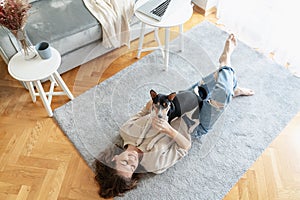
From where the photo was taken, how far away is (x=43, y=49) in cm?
160

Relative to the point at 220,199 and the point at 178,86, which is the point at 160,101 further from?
the point at 220,199

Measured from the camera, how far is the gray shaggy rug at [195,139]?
1.55 meters

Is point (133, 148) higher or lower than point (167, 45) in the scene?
lower

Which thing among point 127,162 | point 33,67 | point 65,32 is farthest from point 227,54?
point 33,67

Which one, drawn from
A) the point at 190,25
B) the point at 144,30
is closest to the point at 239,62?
the point at 190,25

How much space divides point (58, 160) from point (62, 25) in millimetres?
853

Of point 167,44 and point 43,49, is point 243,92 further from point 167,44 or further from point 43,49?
point 43,49

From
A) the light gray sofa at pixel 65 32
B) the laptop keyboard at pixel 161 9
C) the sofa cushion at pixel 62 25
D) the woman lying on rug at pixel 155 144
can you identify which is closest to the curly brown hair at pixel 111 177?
the woman lying on rug at pixel 155 144

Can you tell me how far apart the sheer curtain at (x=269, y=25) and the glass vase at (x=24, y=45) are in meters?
1.56

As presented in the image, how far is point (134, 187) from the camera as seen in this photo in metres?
1.50

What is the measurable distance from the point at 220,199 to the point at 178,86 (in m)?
0.68

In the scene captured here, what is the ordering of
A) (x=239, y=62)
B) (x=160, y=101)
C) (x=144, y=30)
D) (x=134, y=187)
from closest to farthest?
1. (x=160, y=101)
2. (x=134, y=187)
3. (x=144, y=30)
4. (x=239, y=62)

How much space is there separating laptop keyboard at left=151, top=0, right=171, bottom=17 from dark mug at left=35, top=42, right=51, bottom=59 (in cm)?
69

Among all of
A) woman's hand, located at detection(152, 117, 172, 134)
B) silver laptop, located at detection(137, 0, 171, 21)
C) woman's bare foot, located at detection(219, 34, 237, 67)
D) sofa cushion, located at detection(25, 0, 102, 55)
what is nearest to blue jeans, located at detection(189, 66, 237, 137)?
woman's bare foot, located at detection(219, 34, 237, 67)
